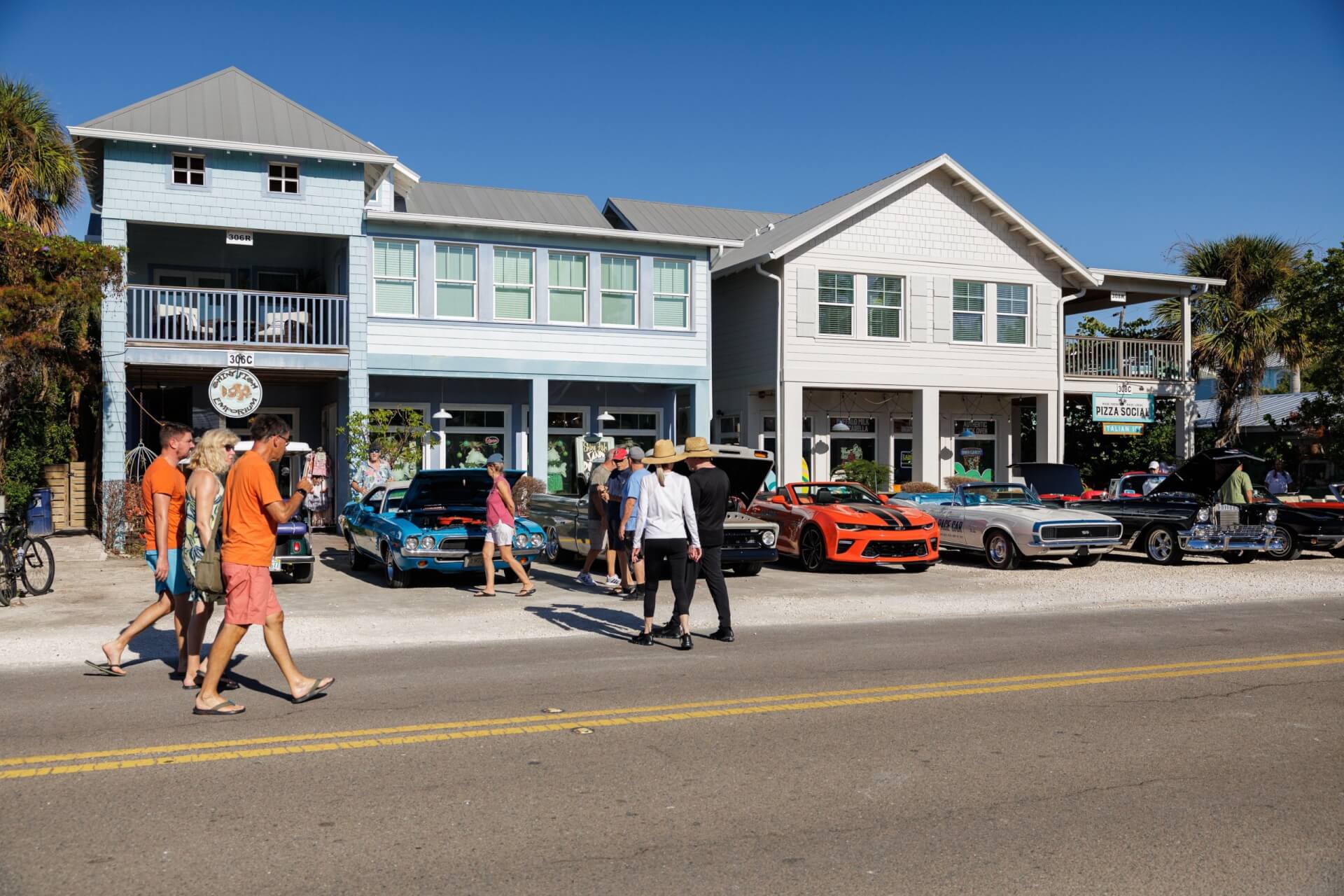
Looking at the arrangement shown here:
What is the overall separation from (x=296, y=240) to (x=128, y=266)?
3392mm

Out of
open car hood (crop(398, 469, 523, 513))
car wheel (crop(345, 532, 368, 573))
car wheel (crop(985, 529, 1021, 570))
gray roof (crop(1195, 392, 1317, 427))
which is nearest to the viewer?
open car hood (crop(398, 469, 523, 513))

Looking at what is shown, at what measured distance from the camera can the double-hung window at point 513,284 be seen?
24.0m

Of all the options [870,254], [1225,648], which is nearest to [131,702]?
[1225,648]

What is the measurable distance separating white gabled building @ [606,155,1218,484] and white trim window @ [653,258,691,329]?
134 centimetres

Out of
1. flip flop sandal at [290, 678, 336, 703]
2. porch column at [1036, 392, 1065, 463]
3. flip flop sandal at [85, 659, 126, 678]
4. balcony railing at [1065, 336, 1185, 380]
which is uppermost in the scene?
balcony railing at [1065, 336, 1185, 380]

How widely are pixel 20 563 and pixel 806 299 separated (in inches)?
698

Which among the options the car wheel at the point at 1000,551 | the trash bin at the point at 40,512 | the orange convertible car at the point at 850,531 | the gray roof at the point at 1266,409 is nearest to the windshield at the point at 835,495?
the orange convertible car at the point at 850,531

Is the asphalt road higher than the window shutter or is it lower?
lower

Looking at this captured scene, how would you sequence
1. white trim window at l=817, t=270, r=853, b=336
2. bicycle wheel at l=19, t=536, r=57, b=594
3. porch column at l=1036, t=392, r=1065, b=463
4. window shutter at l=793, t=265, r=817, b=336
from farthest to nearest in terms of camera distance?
porch column at l=1036, t=392, r=1065, b=463, white trim window at l=817, t=270, r=853, b=336, window shutter at l=793, t=265, r=817, b=336, bicycle wheel at l=19, t=536, r=57, b=594

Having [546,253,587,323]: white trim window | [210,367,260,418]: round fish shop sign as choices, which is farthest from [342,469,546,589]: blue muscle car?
[546,253,587,323]: white trim window

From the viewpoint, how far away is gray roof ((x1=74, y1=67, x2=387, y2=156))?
2103cm

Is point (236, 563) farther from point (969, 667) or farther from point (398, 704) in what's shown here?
point (969, 667)

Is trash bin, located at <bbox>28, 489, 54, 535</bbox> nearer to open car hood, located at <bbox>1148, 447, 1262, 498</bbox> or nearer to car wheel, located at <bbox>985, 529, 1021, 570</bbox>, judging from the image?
car wheel, located at <bbox>985, 529, 1021, 570</bbox>

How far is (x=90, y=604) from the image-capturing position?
1291 cm
